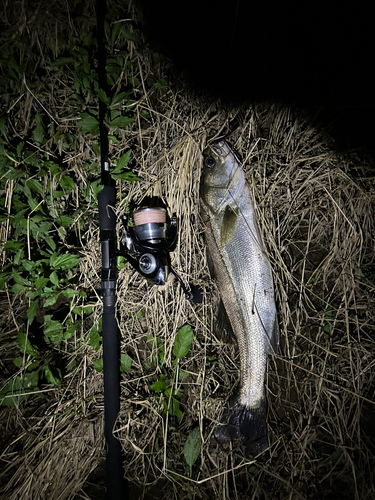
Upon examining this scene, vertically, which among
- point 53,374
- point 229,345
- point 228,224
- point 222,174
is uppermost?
point 222,174

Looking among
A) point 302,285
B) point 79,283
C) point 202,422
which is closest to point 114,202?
point 79,283

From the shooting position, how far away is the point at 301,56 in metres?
2.30

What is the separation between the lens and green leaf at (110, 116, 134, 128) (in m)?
2.34

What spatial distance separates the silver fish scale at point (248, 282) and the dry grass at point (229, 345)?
12 centimetres

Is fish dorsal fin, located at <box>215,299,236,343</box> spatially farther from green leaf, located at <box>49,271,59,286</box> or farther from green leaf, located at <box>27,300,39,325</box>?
green leaf, located at <box>27,300,39,325</box>

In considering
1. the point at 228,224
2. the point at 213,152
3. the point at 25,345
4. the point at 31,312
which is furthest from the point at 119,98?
the point at 25,345

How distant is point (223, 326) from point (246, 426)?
0.79m

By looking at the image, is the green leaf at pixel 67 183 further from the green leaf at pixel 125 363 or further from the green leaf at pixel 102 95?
the green leaf at pixel 125 363

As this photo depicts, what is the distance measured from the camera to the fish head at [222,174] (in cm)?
228

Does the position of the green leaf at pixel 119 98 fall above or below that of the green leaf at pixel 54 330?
above

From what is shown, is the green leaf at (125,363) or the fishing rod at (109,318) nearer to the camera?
the fishing rod at (109,318)

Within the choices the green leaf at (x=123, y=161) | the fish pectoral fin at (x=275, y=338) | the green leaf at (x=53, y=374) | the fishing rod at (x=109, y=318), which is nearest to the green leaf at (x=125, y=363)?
the fishing rod at (x=109, y=318)

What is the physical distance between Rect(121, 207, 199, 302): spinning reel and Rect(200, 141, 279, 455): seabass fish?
48 centimetres

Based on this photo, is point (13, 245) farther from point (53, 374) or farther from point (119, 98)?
point (119, 98)
